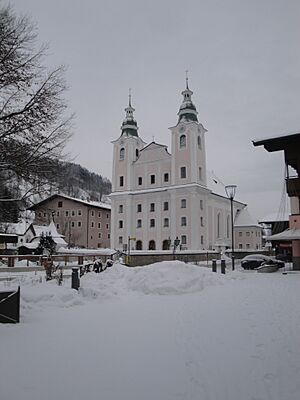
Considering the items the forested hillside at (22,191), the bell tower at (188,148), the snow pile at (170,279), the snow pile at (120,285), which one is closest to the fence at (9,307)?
the snow pile at (120,285)

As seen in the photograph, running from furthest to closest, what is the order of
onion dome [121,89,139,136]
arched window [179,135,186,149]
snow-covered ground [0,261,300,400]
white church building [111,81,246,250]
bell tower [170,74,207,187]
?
1. onion dome [121,89,139,136]
2. arched window [179,135,186,149]
3. bell tower [170,74,207,187]
4. white church building [111,81,246,250]
5. snow-covered ground [0,261,300,400]

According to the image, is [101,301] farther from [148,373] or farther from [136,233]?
[136,233]

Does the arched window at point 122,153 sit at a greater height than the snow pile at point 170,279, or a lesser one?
greater

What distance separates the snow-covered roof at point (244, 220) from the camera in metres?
74.8

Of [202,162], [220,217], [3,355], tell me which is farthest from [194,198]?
[3,355]

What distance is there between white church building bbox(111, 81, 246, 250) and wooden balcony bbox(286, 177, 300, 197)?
109ft

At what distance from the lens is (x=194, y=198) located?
62.0m

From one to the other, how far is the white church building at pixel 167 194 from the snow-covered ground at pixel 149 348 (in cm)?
4966

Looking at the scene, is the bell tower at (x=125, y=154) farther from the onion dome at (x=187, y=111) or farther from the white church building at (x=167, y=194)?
the onion dome at (x=187, y=111)

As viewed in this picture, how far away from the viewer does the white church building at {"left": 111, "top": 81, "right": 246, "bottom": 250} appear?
206 ft

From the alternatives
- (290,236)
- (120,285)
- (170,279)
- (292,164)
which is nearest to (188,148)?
(292,164)

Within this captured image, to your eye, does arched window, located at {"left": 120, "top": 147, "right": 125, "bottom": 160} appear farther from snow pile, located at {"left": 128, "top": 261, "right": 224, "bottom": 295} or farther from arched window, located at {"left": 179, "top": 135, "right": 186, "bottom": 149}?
snow pile, located at {"left": 128, "top": 261, "right": 224, "bottom": 295}

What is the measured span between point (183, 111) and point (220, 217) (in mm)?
20410

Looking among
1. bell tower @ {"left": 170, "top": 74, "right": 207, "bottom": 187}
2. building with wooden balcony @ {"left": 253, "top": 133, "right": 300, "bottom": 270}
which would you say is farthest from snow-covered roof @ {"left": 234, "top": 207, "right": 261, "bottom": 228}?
building with wooden balcony @ {"left": 253, "top": 133, "right": 300, "bottom": 270}
